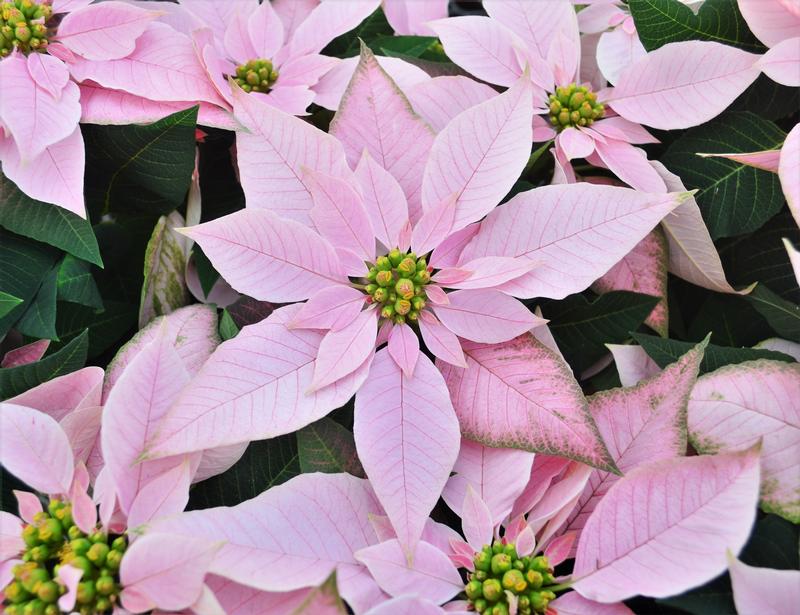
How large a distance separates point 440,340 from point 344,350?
0.07m

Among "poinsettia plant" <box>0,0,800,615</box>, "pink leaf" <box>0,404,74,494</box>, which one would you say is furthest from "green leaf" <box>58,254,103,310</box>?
"pink leaf" <box>0,404,74,494</box>

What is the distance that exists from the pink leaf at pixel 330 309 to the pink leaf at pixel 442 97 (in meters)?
0.18

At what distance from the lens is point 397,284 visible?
0.55 m

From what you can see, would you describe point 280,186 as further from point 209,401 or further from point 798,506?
point 798,506

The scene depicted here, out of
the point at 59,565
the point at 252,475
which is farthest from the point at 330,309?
the point at 59,565

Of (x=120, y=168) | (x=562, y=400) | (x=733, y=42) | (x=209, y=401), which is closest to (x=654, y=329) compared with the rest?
(x=562, y=400)

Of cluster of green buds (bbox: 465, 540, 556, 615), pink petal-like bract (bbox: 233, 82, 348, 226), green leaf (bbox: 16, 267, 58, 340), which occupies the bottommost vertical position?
cluster of green buds (bbox: 465, 540, 556, 615)

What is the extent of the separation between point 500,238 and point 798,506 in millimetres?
277

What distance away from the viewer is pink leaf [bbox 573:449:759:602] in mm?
445

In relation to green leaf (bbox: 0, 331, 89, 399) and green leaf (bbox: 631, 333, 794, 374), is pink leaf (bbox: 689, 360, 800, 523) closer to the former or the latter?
green leaf (bbox: 631, 333, 794, 374)

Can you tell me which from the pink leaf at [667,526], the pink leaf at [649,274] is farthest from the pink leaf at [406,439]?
the pink leaf at [649,274]

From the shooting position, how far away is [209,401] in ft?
1.62

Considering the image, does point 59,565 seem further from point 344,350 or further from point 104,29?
point 104,29

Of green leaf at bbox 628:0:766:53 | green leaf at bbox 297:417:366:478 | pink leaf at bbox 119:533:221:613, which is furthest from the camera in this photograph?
green leaf at bbox 628:0:766:53
